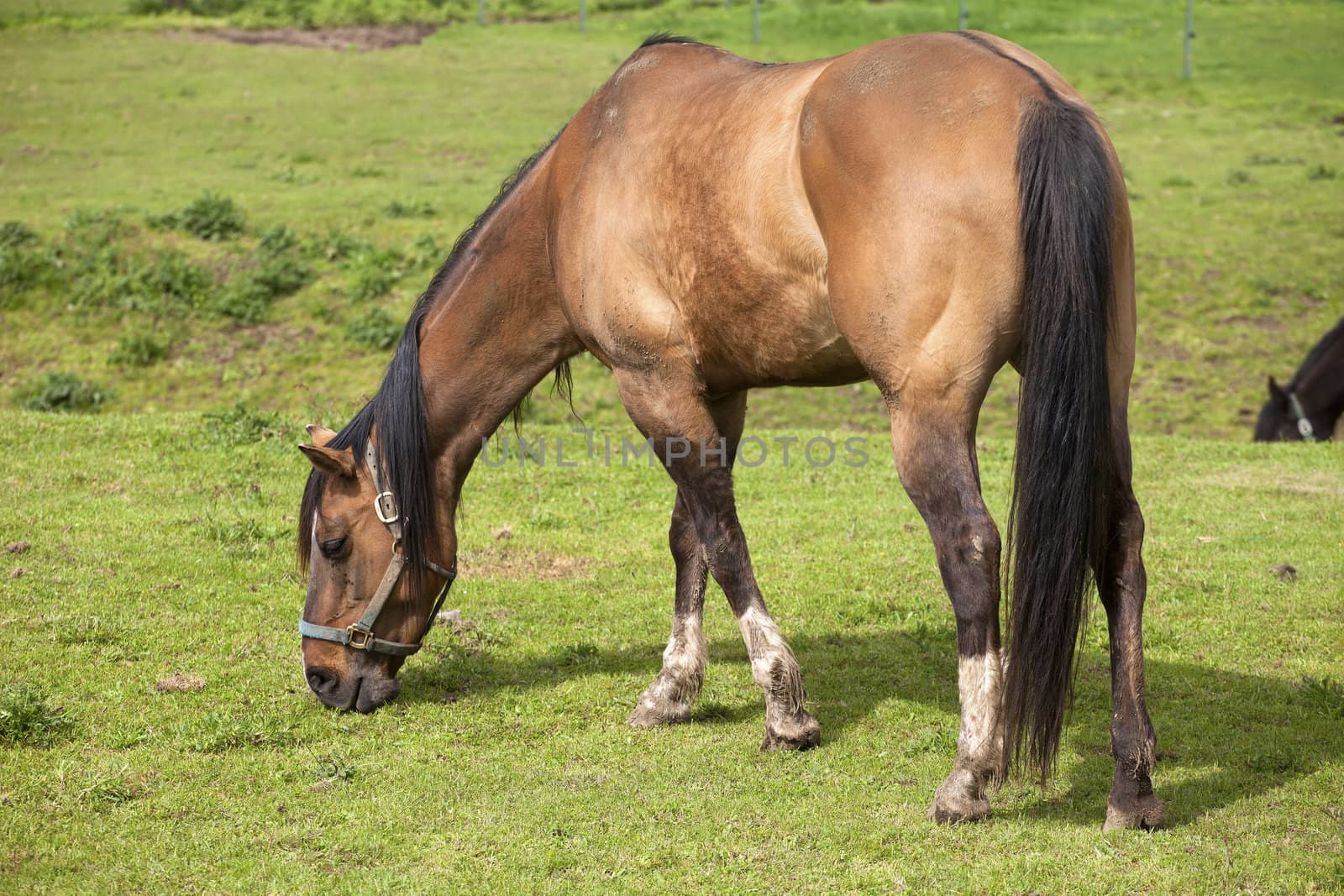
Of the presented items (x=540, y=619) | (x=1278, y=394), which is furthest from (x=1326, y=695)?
(x=1278, y=394)

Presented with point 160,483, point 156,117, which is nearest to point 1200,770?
point 160,483

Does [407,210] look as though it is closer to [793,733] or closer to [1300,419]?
[1300,419]

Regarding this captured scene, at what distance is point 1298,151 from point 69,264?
1863 cm

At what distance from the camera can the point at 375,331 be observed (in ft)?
45.9

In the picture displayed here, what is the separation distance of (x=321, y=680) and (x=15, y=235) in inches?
466

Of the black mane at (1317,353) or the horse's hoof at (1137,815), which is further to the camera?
the black mane at (1317,353)

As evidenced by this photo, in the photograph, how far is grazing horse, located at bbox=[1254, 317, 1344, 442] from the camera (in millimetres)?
12406

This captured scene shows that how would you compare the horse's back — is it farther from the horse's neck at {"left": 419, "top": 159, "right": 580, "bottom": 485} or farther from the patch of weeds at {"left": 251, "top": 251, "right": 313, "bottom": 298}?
the patch of weeds at {"left": 251, "top": 251, "right": 313, "bottom": 298}

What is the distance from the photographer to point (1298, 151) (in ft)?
67.8

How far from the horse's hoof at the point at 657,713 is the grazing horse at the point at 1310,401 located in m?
8.89

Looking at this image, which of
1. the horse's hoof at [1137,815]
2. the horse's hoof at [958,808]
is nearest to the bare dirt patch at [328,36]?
the horse's hoof at [958,808]

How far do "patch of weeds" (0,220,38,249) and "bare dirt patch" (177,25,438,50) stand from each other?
12025mm

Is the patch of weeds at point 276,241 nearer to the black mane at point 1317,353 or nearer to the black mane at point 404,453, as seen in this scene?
the black mane at point 404,453

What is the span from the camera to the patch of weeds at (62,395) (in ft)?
41.1
